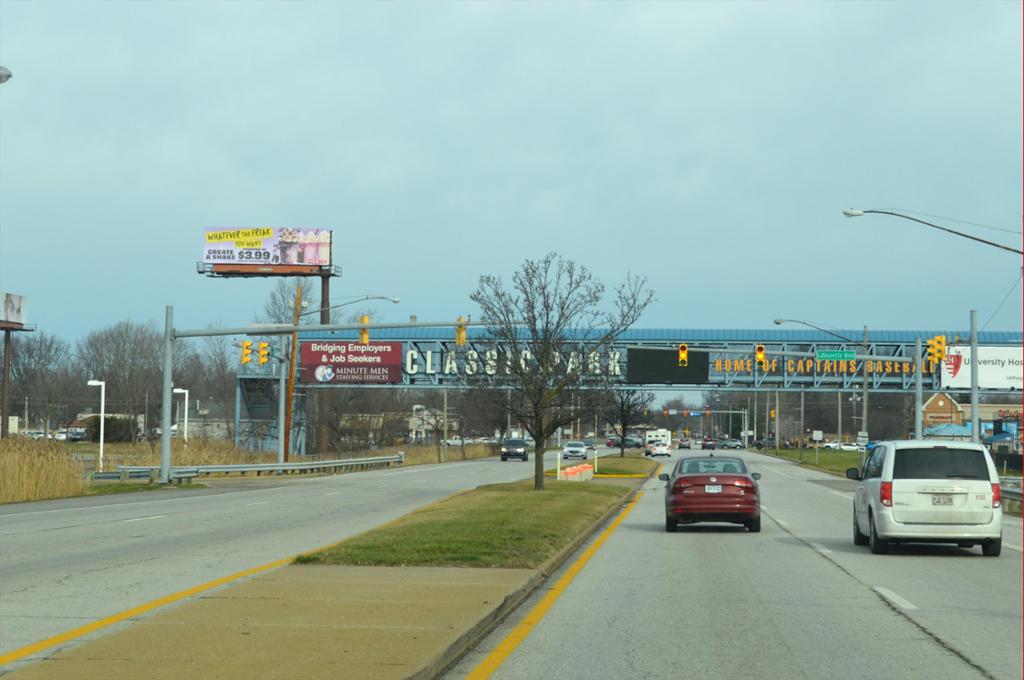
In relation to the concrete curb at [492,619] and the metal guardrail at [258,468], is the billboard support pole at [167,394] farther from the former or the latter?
the concrete curb at [492,619]

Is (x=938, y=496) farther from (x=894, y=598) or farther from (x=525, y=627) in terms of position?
(x=525, y=627)

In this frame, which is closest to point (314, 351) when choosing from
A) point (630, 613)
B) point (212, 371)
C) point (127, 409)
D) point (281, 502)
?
point (127, 409)

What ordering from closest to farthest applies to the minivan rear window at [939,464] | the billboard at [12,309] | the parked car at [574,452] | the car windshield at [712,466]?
the minivan rear window at [939,464]
the car windshield at [712,466]
the billboard at [12,309]
the parked car at [574,452]

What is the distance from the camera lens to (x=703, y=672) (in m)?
8.77

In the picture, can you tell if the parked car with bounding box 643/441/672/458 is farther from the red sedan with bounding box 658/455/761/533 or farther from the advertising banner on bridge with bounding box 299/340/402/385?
the red sedan with bounding box 658/455/761/533

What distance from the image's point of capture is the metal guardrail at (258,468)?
144 feet

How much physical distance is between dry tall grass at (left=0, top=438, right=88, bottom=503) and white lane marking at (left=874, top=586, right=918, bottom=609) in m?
26.3

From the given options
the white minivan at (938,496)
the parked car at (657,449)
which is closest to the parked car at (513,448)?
the parked car at (657,449)

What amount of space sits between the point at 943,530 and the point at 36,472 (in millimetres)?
26029

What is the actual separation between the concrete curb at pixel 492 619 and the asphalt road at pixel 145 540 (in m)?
3.37

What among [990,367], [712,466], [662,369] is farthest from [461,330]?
[990,367]

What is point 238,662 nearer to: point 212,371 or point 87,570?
point 87,570

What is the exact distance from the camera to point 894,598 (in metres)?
13.3

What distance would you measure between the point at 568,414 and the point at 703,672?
26.9 meters
